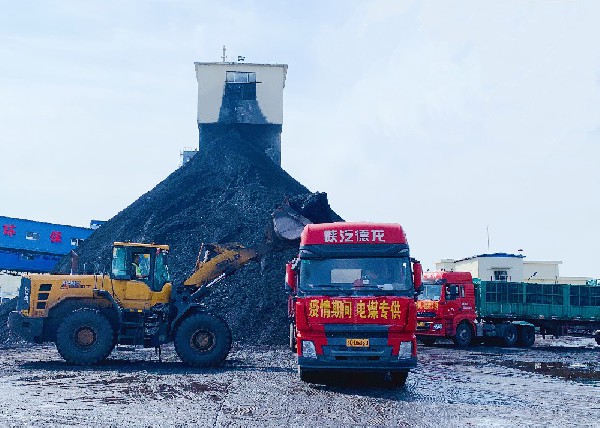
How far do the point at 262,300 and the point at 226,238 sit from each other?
448cm

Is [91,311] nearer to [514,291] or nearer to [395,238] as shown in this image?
[395,238]

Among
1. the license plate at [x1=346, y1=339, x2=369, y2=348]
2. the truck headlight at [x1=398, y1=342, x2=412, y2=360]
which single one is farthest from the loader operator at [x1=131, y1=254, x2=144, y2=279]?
the truck headlight at [x1=398, y1=342, x2=412, y2=360]

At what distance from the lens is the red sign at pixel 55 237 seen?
40938 millimetres

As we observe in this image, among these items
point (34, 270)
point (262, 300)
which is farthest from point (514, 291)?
point (34, 270)

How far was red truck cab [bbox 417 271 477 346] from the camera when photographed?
24891mm

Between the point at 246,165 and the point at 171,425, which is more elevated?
the point at 246,165

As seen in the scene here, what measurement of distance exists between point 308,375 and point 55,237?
32203 mm

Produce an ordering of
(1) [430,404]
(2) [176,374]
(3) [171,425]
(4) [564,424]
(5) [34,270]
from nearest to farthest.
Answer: (3) [171,425], (4) [564,424], (1) [430,404], (2) [176,374], (5) [34,270]

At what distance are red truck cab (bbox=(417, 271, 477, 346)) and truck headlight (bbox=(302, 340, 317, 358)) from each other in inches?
525

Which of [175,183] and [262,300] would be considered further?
[175,183]

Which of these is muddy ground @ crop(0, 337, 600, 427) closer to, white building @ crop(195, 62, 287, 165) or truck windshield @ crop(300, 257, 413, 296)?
truck windshield @ crop(300, 257, 413, 296)

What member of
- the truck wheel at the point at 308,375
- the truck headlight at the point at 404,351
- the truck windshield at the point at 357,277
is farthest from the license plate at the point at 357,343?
the truck wheel at the point at 308,375

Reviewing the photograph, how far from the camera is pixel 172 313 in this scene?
54.7 ft

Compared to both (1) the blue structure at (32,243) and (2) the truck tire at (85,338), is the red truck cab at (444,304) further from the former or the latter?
(1) the blue structure at (32,243)
